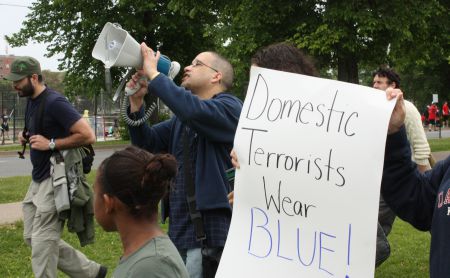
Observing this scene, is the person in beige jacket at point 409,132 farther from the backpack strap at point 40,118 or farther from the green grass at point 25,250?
the backpack strap at point 40,118

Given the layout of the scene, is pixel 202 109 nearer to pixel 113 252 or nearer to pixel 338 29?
pixel 113 252

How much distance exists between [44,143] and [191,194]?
1784mm

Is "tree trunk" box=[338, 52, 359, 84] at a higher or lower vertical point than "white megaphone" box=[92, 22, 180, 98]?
higher

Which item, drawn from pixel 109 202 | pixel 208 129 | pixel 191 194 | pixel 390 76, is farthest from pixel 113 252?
pixel 109 202

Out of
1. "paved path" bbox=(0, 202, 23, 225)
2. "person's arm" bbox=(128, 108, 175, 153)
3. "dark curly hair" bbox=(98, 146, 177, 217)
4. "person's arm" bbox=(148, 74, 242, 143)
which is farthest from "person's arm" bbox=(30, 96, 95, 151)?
"paved path" bbox=(0, 202, 23, 225)

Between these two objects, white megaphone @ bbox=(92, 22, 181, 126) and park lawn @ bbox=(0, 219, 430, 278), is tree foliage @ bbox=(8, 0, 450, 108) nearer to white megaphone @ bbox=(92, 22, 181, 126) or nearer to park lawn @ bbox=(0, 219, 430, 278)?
park lawn @ bbox=(0, 219, 430, 278)

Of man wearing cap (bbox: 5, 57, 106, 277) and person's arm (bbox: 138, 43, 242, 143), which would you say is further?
man wearing cap (bbox: 5, 57, 106, 277)

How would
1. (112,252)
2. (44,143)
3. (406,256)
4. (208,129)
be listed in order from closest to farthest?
(208,129) → (44,143) → (406,256) → (112,252)

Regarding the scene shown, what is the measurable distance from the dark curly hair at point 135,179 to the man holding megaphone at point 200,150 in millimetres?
675

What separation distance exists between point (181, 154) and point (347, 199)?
4.39ft

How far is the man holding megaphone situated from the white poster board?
1.85ft

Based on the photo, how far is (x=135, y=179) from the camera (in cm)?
218

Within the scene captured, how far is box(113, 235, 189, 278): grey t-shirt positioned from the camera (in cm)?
201

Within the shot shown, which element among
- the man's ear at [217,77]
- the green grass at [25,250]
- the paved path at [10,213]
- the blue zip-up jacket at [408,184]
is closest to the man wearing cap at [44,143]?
the green grass at [25,250]
